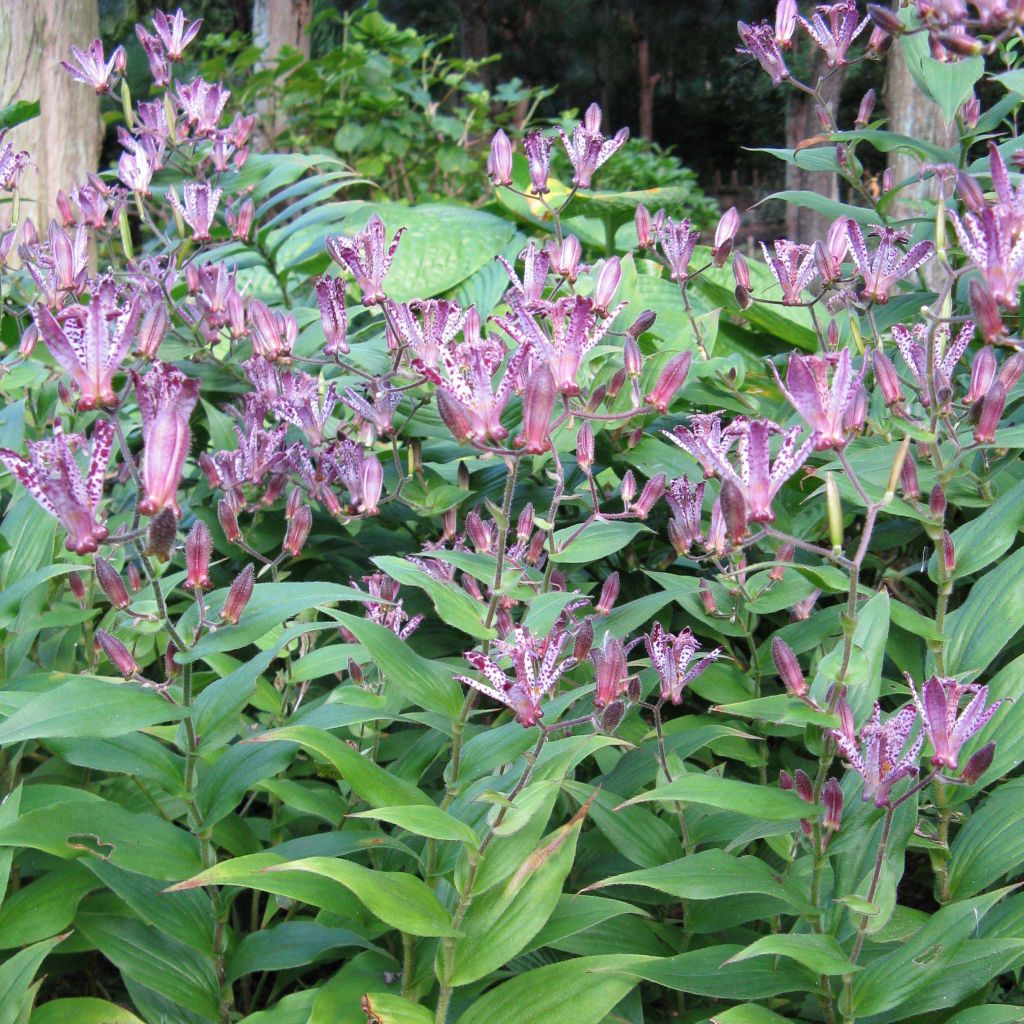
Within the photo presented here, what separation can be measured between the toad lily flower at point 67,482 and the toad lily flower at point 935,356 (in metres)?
0.80

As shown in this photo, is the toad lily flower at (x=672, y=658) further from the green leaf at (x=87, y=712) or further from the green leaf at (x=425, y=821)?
the green leaf at (x=87, y=712)

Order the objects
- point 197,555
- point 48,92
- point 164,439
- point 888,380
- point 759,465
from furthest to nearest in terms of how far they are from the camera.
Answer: point 48,92 → point 888,380 → point 197,555 → point 759,465 → point 164,439

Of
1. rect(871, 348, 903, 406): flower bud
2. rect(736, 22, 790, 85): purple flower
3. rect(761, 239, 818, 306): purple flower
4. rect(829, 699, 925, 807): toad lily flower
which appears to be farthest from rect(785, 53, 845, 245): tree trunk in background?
rect(829, 699, 925, 807): toad lily flower

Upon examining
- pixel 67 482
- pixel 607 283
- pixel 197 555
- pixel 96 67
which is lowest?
pixel 197 555

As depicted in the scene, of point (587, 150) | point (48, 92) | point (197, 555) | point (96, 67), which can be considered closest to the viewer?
point (197, 555)

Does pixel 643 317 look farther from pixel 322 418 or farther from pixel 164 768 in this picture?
A: pixel 164 768

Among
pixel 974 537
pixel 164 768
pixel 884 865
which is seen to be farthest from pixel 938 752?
pixel 164 768

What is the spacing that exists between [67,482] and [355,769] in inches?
13.0

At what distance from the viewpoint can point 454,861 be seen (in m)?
0.99

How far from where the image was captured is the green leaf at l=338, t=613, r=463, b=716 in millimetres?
909

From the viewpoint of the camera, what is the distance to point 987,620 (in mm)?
1094

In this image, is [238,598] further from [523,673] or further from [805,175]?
[805,175]

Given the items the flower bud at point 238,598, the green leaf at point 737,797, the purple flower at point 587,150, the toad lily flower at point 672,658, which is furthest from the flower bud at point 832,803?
the purple flower at point 587,150

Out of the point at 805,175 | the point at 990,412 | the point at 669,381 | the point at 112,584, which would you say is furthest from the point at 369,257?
the point at 805,175
